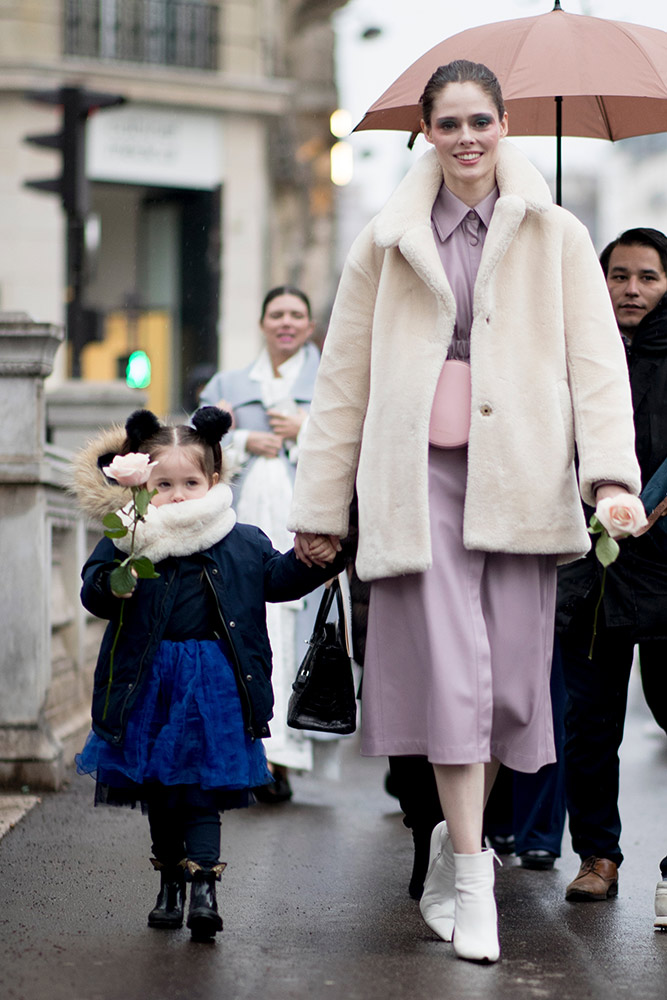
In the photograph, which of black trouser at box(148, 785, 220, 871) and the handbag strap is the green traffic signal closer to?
the handbag strap

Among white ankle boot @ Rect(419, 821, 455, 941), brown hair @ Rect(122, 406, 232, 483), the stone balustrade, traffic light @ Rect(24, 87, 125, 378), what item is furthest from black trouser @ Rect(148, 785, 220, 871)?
traffic light @ Rect(24, 87, 125, 378)

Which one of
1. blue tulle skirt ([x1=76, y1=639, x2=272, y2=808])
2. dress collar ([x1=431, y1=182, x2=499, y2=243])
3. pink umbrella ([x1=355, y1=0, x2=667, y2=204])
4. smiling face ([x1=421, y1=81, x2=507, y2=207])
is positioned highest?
pink umbrella ([x1=355, y1=0, x2=667, y2=204])

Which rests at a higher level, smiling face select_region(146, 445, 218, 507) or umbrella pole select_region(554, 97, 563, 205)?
umbrella pole select_region(554, 97, 563, 205)

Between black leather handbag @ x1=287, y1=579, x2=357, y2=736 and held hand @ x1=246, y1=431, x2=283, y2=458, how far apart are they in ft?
9.24

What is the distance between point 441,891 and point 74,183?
727 centimetres

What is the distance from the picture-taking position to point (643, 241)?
5.43 meters

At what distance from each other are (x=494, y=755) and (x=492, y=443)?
2.74 ft

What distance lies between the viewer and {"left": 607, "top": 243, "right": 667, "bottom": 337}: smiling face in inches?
212

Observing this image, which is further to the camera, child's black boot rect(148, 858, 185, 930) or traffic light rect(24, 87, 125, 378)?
traffic light rect(24, 87, 125, 378)

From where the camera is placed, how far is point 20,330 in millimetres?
7082

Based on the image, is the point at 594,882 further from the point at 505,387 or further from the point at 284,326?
the point at 284,326

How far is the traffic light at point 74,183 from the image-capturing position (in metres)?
10.8

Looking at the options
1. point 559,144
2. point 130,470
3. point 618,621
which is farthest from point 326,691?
point 559,144

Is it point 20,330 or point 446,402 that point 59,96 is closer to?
point 20,330
